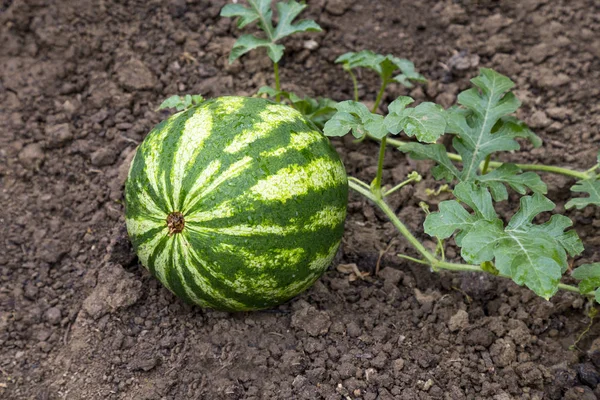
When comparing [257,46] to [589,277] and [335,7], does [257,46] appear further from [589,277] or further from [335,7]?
[589,277]

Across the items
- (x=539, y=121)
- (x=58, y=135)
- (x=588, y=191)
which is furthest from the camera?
(x=539, y=121)

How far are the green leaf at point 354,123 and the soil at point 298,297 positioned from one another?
0.87 metres

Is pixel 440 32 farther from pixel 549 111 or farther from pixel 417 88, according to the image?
pixel 549 111

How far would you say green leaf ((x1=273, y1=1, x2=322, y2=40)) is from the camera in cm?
379

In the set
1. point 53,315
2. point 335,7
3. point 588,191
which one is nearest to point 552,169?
point 588,191

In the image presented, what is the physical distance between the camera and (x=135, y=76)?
14.0ft

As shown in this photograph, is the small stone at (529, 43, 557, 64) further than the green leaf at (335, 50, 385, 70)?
Yes

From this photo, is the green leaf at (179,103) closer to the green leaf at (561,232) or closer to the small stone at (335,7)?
the small stone at (335,7)

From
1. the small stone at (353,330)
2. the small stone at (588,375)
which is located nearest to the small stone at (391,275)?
the small stone at (353,330)

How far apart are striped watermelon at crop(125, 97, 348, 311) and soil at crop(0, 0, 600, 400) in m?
0.32

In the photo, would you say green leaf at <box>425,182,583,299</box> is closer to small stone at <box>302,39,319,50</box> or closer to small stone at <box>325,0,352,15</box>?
small stone at <box>302,39,319,50</box>

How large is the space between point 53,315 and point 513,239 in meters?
2.22

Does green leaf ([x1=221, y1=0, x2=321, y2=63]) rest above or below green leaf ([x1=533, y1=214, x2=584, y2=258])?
above

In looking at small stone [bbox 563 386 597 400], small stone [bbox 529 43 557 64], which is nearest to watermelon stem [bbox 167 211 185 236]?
small stone [bbox 563 386 597 400]
